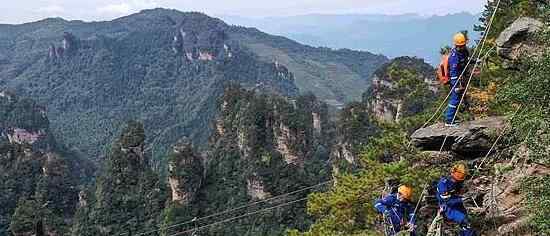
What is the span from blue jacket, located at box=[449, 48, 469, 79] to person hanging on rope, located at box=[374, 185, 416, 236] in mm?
2063

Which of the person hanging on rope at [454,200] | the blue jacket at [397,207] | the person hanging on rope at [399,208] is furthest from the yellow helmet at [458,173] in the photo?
the blue jacket at [397,207]

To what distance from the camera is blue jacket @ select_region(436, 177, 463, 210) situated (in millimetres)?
8822

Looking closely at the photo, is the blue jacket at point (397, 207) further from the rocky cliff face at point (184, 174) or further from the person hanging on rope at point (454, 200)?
the rocky cliff face at point (184, 174)

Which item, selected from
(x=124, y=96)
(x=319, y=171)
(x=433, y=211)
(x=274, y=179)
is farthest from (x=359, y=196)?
(x=124, y=96)

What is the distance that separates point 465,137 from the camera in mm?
9844

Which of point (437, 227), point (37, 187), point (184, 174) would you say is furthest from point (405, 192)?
point (37, 187)

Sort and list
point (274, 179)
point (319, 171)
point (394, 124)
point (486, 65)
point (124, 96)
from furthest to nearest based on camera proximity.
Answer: point (124, 96) < point (319, 171) < point (274, 179) < point (394, 124) < point (486, 65)

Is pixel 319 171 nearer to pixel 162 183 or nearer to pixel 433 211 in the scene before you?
pixel 162 183

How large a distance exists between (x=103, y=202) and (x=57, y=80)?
98.7m

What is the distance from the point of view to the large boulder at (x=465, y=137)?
31.8 feet

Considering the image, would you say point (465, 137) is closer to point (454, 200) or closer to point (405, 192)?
point (405, 192)

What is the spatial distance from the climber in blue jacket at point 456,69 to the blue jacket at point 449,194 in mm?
1873

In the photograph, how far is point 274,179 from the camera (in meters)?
39.8

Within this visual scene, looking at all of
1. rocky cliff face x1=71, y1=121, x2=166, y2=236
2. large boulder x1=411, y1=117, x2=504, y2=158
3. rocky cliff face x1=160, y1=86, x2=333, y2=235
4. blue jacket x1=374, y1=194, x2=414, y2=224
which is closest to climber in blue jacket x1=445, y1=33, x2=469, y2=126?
large boulder x1=411, y1=117, x2=504, y2=158
